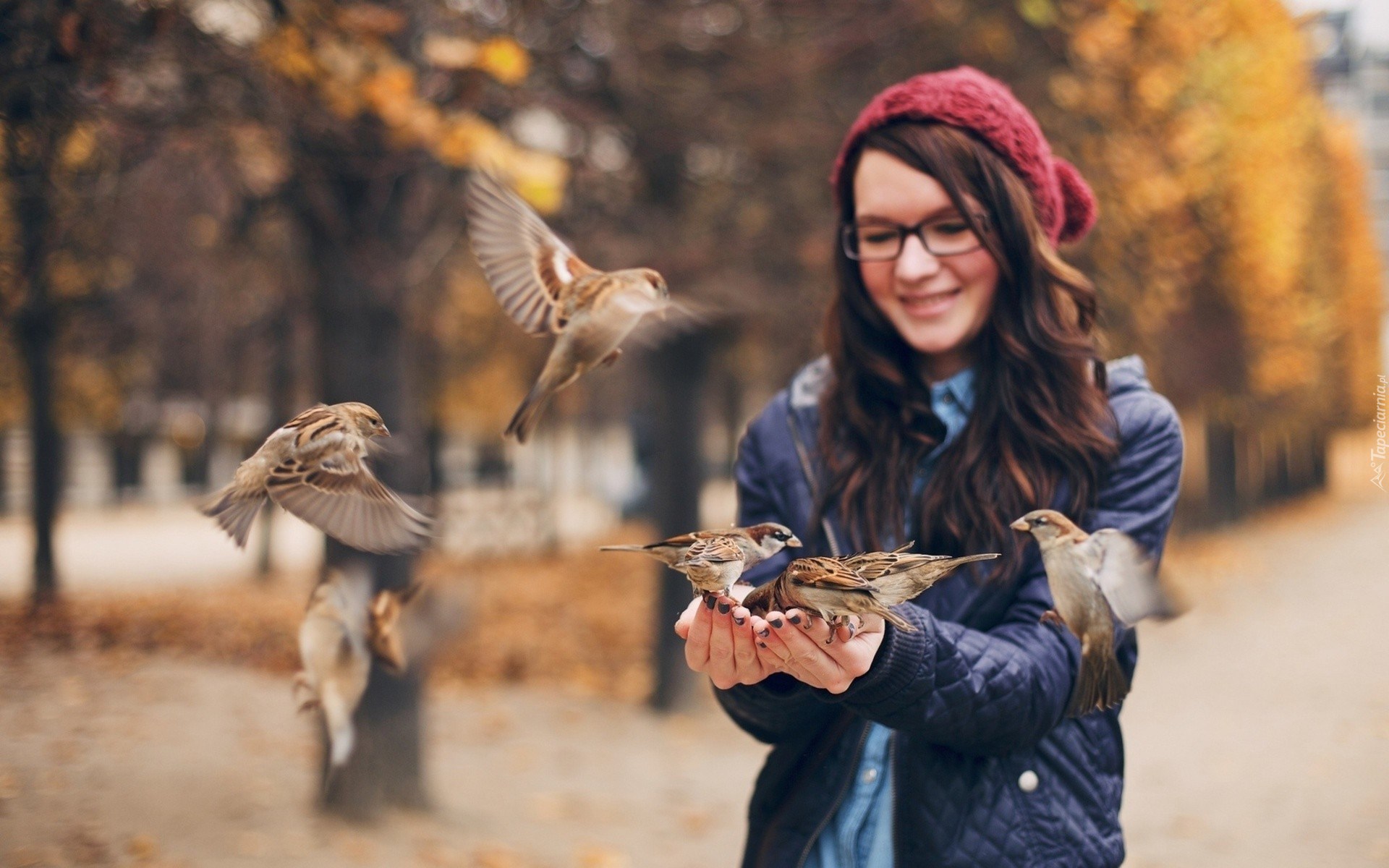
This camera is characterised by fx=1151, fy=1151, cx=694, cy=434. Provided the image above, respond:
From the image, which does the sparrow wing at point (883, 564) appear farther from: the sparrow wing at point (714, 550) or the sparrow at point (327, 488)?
the sparrow at point (327, 488)

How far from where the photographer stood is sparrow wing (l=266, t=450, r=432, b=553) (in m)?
1.61

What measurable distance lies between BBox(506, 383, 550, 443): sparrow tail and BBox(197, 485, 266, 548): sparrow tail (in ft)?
1.22

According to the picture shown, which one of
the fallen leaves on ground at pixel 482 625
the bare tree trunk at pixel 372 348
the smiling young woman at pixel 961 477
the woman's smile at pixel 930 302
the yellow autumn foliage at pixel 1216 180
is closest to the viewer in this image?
the smiling young woman at pixel 961 477

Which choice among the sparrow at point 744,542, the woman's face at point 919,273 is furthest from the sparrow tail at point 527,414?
the woman's face at point 919,273

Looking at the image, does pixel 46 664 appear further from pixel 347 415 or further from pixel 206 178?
pixel 347 415

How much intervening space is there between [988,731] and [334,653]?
1.18 m

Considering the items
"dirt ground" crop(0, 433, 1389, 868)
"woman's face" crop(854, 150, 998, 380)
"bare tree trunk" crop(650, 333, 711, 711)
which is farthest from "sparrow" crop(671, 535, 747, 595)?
"bare tree trunk" crop(650, 333, 711, 711)

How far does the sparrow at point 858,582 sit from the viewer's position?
61.4 inches

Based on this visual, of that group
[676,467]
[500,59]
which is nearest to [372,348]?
[500,59]

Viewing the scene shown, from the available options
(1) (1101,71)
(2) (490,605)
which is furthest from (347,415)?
(2) (490,605)

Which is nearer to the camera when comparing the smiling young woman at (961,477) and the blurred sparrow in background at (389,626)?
the blurred sparrow in background at (389,626)

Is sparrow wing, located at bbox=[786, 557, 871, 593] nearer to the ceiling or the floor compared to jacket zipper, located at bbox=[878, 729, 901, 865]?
nearer to the ceiling

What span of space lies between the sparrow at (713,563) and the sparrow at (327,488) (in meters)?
0.39

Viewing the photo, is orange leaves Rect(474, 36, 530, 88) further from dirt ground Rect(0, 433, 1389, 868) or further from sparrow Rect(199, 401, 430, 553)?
sparrow Rect(199, 401, 430, 553)
